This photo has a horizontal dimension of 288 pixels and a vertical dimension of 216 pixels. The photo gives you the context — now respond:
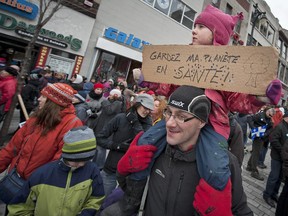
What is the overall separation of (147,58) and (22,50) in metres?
10.2

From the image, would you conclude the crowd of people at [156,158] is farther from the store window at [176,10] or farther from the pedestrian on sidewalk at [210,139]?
the store window at [176,10]

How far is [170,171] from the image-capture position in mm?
1390

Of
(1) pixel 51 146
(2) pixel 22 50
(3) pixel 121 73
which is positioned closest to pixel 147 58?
(1) pixel 51 146

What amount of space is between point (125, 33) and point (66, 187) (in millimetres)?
11906

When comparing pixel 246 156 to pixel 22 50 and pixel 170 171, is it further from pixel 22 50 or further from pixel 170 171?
pixel 22 50

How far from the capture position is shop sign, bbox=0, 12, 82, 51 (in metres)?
8.96

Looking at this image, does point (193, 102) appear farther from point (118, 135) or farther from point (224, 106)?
point (118, 135)

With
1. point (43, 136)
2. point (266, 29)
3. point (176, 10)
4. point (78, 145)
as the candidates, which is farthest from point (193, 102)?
point (266, 29)

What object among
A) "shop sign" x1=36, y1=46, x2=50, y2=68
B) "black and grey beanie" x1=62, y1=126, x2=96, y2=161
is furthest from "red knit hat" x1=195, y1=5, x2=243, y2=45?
"shop sign" x1=36, y1=46, x2=50, y2=68

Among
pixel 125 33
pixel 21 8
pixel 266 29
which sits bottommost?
pixel 21 8

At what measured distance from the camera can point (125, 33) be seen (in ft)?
41.1

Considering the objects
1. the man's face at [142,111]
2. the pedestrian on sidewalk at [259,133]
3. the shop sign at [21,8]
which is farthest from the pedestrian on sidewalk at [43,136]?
the shop sign at [21,8]

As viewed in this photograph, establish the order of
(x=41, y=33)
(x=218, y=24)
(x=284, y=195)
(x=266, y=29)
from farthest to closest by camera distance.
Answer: (x=266, y=29) → (x=41, y=33) → (x=284, y=195) → (x=218, y=24)

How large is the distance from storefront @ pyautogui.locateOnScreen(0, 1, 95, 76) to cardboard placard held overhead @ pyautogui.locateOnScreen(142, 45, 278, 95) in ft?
31.5
